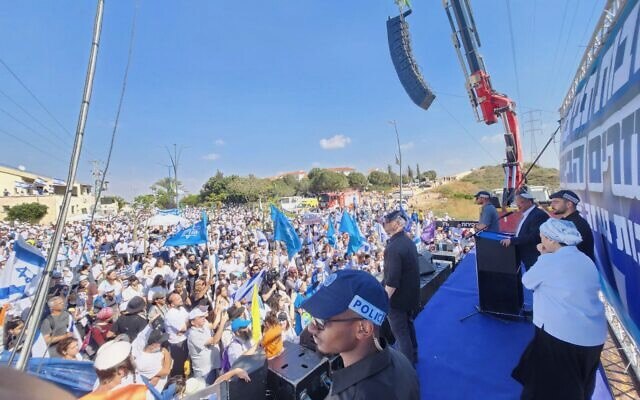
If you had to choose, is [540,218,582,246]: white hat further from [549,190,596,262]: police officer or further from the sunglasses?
the sunglasses

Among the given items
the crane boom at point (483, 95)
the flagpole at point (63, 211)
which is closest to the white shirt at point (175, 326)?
the flagpole at point (63, 211)

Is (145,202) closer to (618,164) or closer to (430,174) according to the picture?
(618,164)

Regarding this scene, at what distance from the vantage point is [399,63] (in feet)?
76.2

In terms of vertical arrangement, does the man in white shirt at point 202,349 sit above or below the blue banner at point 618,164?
below

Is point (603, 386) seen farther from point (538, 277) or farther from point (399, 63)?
point (399, 63)

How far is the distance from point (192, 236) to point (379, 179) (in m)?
82.3

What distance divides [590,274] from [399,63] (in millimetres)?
24339

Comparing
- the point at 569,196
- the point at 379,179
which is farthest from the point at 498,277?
the point at 379,179

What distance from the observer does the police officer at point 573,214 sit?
313 cm

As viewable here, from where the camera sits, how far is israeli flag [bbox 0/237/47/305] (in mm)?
3779

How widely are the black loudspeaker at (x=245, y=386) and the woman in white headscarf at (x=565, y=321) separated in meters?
2.02

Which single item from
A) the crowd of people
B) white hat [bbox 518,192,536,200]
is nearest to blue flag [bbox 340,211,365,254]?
the crowd of people

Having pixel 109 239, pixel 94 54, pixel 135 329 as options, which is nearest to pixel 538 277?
pixel 94 54

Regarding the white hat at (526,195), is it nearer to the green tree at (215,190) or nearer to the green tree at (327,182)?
the green tree at (215,190)
